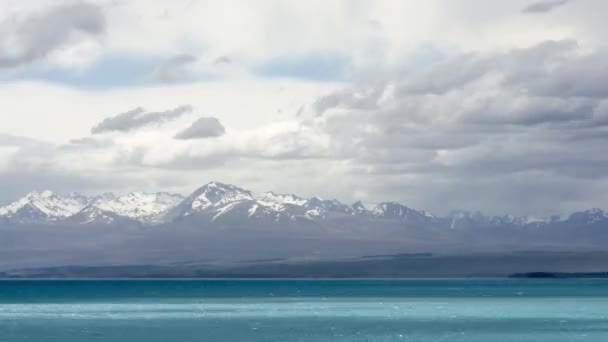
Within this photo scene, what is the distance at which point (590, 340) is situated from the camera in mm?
91562

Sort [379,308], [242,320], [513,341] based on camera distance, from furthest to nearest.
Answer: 1. [379,308]
2. [242,320]
3. [513,341]

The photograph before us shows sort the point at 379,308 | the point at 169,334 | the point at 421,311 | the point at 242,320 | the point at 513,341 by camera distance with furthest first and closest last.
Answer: the point at 379,308 → the point at 421,311 → the point at 242,320 → the point at 169,334 → the point at 513,341

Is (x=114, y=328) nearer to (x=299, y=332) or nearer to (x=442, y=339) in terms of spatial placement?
(x=299, y=332)

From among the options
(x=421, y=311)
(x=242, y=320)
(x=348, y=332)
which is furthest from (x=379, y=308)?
(x=348, y=332)

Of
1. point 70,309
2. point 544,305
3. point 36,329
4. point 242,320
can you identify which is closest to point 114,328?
point 36,329

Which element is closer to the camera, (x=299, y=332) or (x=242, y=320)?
(x=299, y=332)

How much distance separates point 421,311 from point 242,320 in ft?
104

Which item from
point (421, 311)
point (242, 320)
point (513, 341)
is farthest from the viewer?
point (421, 311)

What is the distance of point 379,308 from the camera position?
155250 millimetres

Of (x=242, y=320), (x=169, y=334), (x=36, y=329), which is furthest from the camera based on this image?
Result: (x=242, y=320)

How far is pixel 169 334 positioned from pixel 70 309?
180 feet

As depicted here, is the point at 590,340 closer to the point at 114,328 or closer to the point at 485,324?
the point at 485,324

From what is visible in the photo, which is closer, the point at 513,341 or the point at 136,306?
the point at 513,341

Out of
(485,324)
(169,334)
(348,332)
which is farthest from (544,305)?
(169,334)
